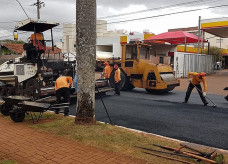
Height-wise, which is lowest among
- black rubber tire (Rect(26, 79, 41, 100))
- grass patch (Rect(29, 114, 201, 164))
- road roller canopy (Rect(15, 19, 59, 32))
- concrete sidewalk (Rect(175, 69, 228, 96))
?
grass patch (Rect(29, 114, 201, 164))

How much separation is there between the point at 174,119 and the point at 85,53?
3.27 metres

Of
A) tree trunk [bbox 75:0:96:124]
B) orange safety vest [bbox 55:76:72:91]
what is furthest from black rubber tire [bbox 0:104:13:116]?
tree trunk [bbox 75:0:96:124]

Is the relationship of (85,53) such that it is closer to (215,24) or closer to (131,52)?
(131,52)

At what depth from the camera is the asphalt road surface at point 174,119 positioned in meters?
5.67

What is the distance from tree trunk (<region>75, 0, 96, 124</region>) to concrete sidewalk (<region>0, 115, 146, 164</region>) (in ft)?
3.39

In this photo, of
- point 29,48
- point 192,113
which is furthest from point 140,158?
point 29,48

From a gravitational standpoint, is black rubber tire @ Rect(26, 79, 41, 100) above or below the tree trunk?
below

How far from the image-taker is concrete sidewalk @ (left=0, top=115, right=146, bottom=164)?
4129mm

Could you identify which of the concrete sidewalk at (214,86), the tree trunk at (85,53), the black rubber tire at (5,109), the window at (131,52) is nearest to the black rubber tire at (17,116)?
the black rubber tire at (5,109)

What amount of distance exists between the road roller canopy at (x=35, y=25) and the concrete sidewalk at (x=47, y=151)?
4.53 meters

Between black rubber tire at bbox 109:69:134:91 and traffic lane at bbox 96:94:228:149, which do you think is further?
black rubber tire at bbox 109:69:134:91

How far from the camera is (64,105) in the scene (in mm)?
7164

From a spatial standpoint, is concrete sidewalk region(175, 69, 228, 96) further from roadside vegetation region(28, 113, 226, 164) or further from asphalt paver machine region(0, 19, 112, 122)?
roadside vegetation region(28, 113, 226, 164)

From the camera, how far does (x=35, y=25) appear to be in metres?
9.03
